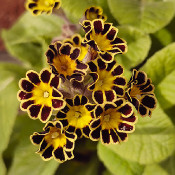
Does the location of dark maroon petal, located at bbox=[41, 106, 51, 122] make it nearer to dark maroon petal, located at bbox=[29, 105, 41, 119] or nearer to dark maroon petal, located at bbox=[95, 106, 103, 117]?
dark maroon petal, located at bbox=[29, 105, 41, 119]

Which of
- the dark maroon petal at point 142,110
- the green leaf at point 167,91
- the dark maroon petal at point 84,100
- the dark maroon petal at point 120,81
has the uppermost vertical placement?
the dark maroon petal at point 120,81

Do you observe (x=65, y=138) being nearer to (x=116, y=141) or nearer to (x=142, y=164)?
(x=116, y=141)

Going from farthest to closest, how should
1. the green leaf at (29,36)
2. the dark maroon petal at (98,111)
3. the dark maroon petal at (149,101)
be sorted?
1. the green leaf at (29,36)
2. the dark maroon petal at (149,101)
3. the dark maroon petal at (98,111)

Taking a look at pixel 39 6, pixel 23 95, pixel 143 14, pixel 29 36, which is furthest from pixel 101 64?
pixel 29 36

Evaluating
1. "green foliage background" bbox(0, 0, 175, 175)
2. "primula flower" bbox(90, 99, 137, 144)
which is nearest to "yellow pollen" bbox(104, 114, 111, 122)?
"primula flower" bbox(90, 99, 137, 144)

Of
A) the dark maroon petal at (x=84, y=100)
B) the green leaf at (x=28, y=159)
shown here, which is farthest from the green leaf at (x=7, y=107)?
the dark maroon petal at (x=84, y=100)

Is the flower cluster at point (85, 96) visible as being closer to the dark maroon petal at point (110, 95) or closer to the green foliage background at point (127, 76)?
the dark maroon petal at point (110, 95)
